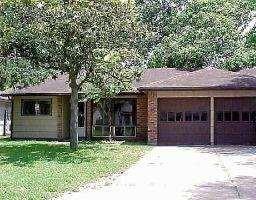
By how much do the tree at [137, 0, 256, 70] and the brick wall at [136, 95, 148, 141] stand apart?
1089 centimetres

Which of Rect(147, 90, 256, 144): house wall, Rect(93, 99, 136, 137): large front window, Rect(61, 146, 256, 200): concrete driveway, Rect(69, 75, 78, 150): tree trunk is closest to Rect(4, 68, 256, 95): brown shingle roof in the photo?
Rect(147, 90, 256, 144): house wall

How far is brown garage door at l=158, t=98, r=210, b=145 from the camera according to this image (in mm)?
24375

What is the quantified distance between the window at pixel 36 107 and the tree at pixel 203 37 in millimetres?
11674

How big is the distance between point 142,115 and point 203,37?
16.8 meters

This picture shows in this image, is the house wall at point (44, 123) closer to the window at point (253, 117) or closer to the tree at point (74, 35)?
the tree at point (74, 35)

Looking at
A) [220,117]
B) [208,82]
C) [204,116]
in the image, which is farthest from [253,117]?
[208,82]

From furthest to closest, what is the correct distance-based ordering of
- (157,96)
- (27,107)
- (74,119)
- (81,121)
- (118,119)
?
(27,107), (81,121), (118,119), (157,96), (74,119)

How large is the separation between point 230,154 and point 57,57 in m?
7.72

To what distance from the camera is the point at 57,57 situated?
19.5m

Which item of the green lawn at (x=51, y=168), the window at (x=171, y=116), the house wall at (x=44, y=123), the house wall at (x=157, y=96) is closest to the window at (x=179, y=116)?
the window at (x=171, y=116)

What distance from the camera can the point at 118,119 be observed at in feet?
93.4

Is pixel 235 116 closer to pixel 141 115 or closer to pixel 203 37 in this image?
pixel 141 115

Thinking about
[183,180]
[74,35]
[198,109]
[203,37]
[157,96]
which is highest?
[203,37]

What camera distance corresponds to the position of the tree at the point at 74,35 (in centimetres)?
1853
